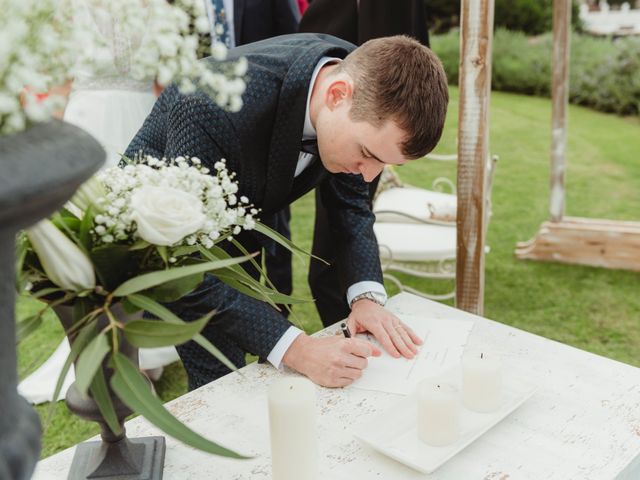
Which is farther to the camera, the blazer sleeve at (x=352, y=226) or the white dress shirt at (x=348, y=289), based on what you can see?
the blazer sleeve at (x=352, y=226)

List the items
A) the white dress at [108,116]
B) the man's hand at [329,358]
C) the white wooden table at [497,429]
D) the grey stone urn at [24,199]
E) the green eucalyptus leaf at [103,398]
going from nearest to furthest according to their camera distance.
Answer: the grey stone urn at [24,199] → the green eucalyptus leaf at [103,398] → the white wooden table at [497,429] → the man's hand at [329,358] → the white dress at [108,116]

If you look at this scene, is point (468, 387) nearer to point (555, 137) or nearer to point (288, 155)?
point (288, 155)

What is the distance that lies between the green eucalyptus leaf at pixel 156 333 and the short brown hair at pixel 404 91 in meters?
0.77

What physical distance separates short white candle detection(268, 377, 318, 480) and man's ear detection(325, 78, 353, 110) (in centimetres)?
69

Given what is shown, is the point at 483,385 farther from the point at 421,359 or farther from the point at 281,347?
the point at 281,347

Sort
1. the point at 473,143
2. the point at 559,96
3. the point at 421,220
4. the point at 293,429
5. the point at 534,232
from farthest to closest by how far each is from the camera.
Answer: the point at 534,232, the point at 559,96, the point at 421,220, the point at 473,143, the point at 293,429

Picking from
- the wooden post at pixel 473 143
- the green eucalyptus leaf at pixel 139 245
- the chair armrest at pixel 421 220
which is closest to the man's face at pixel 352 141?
the wooden post at pixel 473 143

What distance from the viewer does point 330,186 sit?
2.06 metres

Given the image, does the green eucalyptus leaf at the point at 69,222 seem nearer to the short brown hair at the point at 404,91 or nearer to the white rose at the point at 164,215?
the white rose at the point at 164,215

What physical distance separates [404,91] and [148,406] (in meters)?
0.89

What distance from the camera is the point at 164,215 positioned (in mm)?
882

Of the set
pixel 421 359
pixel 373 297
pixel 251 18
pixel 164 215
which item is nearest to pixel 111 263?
pixel 164 215

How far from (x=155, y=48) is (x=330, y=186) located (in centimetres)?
135

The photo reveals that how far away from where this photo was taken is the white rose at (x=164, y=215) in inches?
34.8
